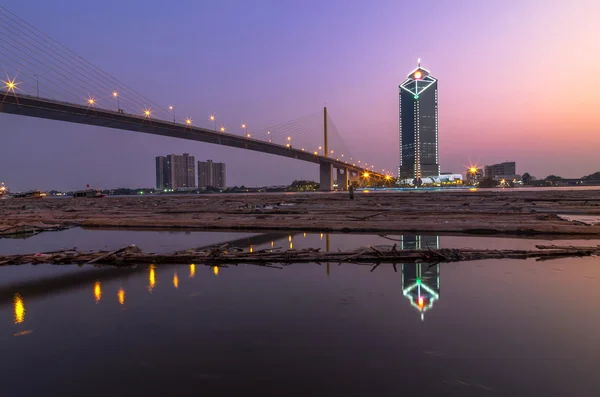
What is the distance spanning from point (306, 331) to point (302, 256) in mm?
4844

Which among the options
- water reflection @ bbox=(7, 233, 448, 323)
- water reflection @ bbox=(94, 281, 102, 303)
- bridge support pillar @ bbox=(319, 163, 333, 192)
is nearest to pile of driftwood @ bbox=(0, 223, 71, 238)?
water reflection @ bbox=(7, 233, 448, 323)

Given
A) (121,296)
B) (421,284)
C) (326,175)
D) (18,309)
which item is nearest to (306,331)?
(421,284)

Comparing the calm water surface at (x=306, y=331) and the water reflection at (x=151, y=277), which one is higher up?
the water reflection at (x=151, y=277)

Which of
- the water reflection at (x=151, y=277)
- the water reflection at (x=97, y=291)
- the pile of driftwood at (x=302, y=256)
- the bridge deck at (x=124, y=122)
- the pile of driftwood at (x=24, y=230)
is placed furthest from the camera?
the bridge deck at (x=124, y=122)

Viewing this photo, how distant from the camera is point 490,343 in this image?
15.1 ft

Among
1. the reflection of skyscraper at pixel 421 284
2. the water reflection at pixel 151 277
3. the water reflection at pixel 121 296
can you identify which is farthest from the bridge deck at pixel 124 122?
the reflection of skyscraper at pixel 421 284

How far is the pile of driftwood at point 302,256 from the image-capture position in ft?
31.7

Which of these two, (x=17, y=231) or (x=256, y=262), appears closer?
(x=256, y=262)

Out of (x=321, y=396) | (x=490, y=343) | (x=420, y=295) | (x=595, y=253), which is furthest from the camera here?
(x=595, y=253)

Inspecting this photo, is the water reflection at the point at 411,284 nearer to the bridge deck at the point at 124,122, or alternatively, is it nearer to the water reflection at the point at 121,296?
the water reflection at the point at 121,296

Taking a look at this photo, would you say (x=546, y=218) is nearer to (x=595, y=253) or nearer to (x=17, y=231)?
(x=595, y=253)

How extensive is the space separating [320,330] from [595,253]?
9396 mm

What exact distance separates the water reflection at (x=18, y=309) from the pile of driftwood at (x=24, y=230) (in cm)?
1419

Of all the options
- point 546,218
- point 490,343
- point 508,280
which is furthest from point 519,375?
point 546,218
